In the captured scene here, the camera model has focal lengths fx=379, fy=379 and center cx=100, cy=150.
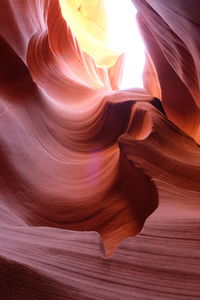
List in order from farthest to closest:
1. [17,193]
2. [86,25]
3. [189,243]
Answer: [86,25] → [17,193] → [189,243]

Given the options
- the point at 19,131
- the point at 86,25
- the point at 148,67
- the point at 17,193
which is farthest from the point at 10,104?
the point at 86,25

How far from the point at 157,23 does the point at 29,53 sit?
118 centimetres

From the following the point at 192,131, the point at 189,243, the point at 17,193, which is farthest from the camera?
the point at 192,131

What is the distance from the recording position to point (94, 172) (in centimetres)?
253

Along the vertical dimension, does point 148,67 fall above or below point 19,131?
below

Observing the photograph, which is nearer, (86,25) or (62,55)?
(62,55)

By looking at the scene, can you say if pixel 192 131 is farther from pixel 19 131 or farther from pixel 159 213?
pixel 159 213

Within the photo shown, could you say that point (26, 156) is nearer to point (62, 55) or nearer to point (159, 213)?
point (159, 213)

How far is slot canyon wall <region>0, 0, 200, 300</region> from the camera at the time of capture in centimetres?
130

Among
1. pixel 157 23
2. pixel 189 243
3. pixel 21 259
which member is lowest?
pixel 157 23

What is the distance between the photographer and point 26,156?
2.49 metres

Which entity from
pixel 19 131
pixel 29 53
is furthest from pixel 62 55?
pixel 19 131

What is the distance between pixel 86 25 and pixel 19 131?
4350 mm

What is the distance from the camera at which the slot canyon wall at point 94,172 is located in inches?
51.2
